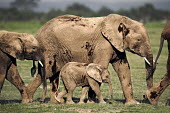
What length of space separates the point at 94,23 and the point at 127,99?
1935 mm

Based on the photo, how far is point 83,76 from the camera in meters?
11.2

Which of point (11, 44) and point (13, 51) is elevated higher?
point (11, 44)

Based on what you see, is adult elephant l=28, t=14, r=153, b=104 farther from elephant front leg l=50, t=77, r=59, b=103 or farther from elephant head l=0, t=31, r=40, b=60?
elephant head l=0, t=31, r=40, b=60

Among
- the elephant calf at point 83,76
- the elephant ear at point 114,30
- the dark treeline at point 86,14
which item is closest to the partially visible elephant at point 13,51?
the elephant calf at point 83,76

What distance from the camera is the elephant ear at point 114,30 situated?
11.4 m

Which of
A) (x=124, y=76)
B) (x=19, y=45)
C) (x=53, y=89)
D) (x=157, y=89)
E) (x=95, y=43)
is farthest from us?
(x=53, y=89)

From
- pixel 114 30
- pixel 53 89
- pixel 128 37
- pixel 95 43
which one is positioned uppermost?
pixel 114 30

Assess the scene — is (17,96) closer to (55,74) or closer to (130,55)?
(55,74)

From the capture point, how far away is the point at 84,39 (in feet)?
38.4

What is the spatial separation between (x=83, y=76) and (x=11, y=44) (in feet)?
5.73

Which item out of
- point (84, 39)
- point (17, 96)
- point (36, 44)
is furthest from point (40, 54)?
point (17, 96)

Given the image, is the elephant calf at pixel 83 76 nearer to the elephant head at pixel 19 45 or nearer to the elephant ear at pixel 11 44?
the elephant head at pixel 19 45

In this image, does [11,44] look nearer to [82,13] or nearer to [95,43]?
[95,43]

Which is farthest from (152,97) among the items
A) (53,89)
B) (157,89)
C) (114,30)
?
(53,89)
